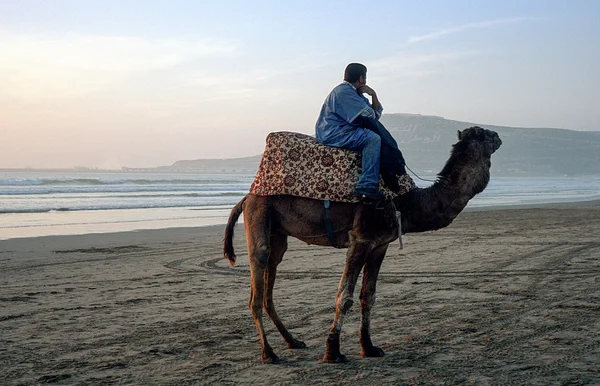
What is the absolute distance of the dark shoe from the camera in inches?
258

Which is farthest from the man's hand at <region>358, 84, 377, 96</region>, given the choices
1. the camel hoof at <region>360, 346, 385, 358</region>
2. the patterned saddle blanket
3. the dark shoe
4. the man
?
the camel hoof at <region>360, 346, 385, 358</region>

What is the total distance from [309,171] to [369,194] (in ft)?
2.26

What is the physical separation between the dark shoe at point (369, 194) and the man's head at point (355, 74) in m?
1.16

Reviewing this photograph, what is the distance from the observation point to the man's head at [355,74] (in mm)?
7086

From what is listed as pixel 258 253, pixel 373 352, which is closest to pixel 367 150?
pixel 258 253

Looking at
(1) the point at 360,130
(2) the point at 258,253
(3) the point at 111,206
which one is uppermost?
(1) the point at 360,130

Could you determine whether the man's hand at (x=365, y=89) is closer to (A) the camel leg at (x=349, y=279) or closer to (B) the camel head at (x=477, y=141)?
(B) the camel head at (x=477, y=141)

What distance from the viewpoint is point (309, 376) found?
6.04 metres

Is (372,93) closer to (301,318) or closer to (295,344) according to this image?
(295,344)

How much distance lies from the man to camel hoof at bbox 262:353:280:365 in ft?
5.44

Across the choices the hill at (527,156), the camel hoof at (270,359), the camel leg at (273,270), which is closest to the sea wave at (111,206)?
the camel leg at (273,270)

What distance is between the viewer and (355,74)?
709 centimetres

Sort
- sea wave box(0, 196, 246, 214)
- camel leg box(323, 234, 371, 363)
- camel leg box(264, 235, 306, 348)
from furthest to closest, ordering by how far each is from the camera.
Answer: sea wave box(0, 196, 246, 214)
camel leg box(264, 235, 306, 348)
camel leg box(323, 234, 371, 363)

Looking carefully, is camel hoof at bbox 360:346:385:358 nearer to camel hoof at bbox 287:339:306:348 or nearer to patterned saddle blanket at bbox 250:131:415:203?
camel hoof at bbox 287:339:306:348
